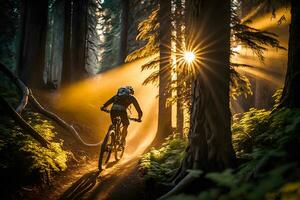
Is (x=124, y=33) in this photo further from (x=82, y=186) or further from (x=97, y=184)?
(x=82, y=186)

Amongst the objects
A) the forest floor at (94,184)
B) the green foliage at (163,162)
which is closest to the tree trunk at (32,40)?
the forest floor at (94,184)

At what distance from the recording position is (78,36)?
19078 mm

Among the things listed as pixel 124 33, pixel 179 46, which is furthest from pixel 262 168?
pixel 124 33

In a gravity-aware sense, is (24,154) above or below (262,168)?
below

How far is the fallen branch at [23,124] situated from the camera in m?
7.68

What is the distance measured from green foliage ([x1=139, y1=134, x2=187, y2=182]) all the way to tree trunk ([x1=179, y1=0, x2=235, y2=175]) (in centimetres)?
111

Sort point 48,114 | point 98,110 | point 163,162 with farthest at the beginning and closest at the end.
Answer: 1. point 98,110
2. point 48,114
3. point 163,162

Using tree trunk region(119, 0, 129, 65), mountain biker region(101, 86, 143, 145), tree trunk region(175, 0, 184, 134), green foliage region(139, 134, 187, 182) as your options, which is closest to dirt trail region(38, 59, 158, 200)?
green foliage region(139, 134, 187, 182)

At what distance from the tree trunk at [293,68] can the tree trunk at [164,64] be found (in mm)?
4318

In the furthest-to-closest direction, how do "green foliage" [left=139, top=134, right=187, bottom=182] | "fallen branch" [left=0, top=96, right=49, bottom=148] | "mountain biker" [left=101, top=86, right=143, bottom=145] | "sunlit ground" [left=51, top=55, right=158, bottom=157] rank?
"sunlit ground" [left=51, top=55, right=158, bottom=157] < "mountain biker" [left=101, top=86, right=143, bottom=145] < "fallen branch" [left=0, top=96, right=49, bottom=148] < "green foliage" [left=139, top=134, right=187, bottom=182]

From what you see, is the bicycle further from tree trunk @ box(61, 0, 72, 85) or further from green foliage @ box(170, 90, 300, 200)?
tree trunk @ box(61, 0, 72, 85)

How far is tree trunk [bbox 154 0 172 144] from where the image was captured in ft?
37.0

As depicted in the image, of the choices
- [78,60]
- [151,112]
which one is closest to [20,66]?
[78,60]

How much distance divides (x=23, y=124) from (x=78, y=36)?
12030 mm
